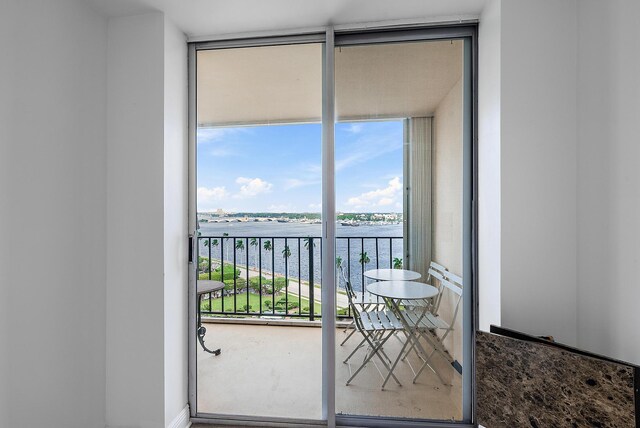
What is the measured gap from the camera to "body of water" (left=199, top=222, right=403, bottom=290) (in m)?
1.92

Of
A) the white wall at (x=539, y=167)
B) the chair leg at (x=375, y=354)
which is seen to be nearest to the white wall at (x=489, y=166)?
the white wall at (x=539, y=167)

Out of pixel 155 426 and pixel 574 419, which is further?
pixel 155 426

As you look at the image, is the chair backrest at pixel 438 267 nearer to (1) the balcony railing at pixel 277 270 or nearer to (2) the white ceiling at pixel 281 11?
(1) the balcony railing at pixel 277 270

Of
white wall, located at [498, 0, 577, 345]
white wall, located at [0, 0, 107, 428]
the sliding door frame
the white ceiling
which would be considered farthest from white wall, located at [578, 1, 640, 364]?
white wall, located at [0, 0, 107, 428]

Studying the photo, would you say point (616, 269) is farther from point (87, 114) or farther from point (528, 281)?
point (87, 114)

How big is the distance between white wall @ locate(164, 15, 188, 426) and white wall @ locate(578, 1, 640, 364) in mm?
2258

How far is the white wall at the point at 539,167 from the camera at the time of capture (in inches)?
60.4

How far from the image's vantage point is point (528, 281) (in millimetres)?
1566

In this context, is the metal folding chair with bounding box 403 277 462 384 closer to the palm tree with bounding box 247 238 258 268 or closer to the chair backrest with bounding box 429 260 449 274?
the chair backrest with bounding box 429 260 449 274

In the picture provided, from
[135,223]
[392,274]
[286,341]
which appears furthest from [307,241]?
[135,223]

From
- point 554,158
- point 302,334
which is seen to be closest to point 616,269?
point 554,158

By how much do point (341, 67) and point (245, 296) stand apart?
168cm

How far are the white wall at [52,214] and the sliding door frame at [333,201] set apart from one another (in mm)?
690

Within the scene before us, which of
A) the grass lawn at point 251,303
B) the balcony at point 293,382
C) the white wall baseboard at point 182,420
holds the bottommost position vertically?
the white wall baseboard at point 182,420
